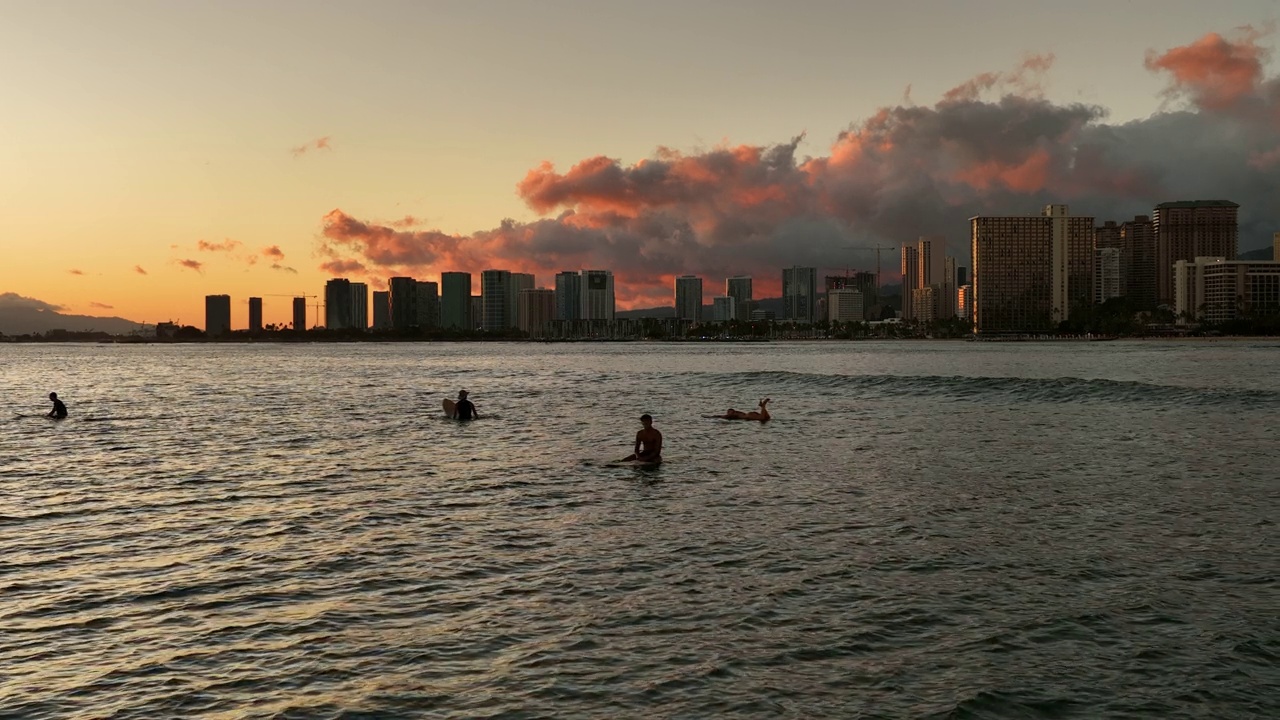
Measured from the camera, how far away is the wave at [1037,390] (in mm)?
64938

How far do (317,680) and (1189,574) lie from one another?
1610 centimetres

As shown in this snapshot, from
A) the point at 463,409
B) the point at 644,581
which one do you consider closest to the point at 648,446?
the point at 644,581

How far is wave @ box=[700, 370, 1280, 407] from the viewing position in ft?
213

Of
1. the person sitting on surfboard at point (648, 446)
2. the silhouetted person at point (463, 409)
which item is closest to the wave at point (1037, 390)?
the silhouetted person at point (463, 409)

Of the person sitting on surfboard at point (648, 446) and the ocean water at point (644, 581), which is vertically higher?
the person sitting on surfboard at point (648, 446)

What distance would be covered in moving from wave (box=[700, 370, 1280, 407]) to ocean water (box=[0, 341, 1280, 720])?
26995mm

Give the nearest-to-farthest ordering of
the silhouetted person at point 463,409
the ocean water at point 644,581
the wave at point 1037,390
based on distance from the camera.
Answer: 1. the ocean water at point 644,581
2. the silhouetted person at point 463,409
3. the wave at point 1037,390

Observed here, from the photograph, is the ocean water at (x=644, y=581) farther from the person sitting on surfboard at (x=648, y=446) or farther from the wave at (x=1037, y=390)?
the wave at (x=1037, y=390)

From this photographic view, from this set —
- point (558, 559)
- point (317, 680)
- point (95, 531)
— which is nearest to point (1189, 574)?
point (558, 559)

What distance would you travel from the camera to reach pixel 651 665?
12836 mm

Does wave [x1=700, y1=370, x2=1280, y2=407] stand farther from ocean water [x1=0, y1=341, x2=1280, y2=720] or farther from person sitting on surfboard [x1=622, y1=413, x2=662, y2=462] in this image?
person sitting on surfboard [x1=622, y1=413, x2=662, y2=462]

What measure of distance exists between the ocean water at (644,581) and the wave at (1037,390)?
26995mm

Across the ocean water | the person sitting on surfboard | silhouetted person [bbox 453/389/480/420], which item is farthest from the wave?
the person sitting on surfboard

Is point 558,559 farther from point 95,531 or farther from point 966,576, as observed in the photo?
point 95,531
